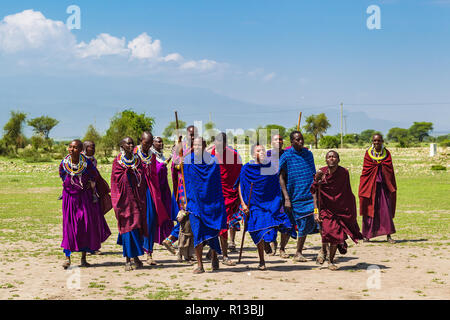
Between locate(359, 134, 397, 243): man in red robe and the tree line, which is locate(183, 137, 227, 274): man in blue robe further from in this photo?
the tree line

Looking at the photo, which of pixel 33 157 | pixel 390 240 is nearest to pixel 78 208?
pixel 390 240

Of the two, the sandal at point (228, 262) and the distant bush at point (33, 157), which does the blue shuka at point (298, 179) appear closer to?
the sandal at point (228, 262)

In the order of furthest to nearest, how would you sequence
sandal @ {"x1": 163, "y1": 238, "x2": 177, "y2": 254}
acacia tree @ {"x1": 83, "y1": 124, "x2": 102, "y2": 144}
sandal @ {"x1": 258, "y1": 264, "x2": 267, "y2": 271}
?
acacia tree @ {"x1": 83, "y1": 124, "x2": 102, "y2": 144} → sandal @ {"x1": 163, "y1": 238, "x2": 177, "y2": 254} → sandal @ {"x1": 258, "y1": 264, "x2": 267, "y2": 271}

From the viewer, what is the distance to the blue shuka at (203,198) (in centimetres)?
902

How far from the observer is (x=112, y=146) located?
6438 cm

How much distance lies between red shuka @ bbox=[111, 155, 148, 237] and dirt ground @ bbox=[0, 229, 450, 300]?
757mm

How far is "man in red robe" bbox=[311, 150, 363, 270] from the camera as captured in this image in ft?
30.0

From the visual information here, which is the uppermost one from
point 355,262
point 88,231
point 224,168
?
point 224,168

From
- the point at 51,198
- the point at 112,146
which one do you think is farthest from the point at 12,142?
the point at 51,198

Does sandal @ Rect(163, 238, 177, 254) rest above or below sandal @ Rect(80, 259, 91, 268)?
above

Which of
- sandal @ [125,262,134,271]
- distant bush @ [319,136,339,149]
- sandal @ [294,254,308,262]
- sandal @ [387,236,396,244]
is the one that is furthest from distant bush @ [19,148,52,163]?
sandal @ [294,254,308,262]

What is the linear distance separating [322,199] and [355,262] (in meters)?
1.38

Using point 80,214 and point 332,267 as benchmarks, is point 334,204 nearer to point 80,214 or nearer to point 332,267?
point 332,267
